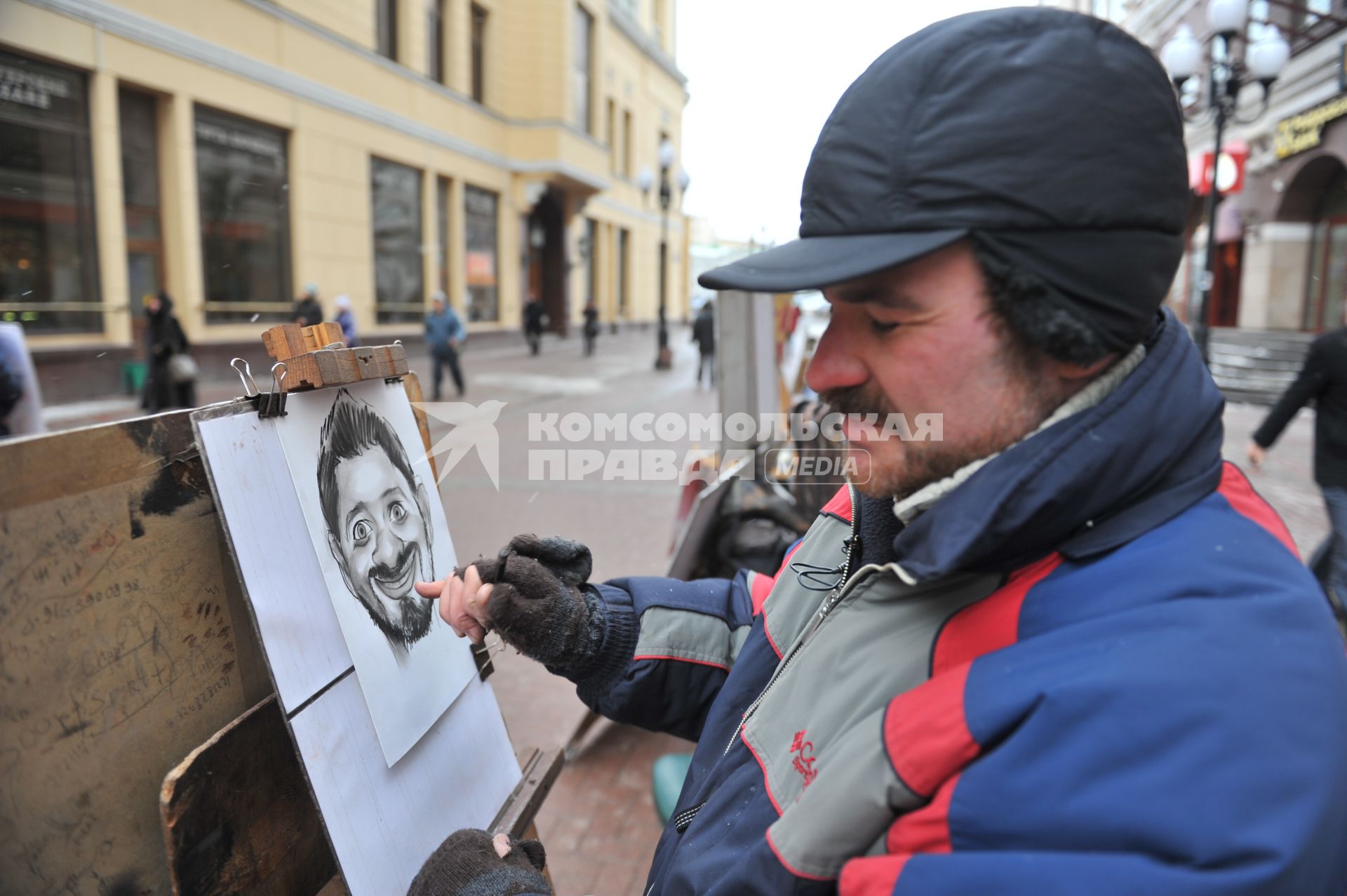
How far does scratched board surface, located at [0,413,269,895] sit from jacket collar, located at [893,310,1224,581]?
3.26 feet

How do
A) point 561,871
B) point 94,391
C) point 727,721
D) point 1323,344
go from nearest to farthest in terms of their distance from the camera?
point 727,721, point 561,871, point 1323,344, point 94,391

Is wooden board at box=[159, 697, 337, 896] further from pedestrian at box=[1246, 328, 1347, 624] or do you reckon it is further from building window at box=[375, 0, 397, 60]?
building window at box=[375, 0, 397, 60]

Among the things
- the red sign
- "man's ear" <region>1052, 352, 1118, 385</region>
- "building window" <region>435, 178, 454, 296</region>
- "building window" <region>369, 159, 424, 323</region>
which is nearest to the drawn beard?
"man's ear" <region>1052, 352, 1118, 385</region>

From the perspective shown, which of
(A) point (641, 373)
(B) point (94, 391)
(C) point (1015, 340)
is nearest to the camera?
(C) point (1015, 340)

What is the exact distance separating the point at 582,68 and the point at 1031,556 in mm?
25774

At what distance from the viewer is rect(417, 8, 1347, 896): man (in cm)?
70

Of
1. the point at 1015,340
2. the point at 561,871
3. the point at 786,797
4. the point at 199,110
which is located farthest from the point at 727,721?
the point at 199,110

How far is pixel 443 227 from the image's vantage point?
1831 cm

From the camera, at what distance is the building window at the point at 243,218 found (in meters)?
11.6

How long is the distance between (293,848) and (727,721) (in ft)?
2.33

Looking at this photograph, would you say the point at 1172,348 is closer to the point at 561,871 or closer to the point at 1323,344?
the point at 561,871

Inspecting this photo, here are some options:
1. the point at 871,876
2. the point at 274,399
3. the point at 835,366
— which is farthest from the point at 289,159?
the point at 871,876

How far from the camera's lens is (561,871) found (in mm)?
2691

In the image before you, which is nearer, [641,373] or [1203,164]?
[1203,164]
